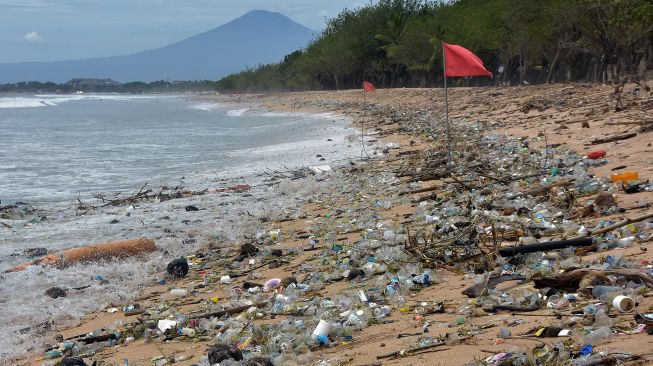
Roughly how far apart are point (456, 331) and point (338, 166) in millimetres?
11401

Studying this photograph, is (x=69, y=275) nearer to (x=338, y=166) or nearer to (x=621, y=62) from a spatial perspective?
(x=338, y=166)

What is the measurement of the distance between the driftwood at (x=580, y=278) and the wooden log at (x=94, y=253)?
17.5ft

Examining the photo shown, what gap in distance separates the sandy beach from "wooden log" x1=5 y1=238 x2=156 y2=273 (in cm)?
63

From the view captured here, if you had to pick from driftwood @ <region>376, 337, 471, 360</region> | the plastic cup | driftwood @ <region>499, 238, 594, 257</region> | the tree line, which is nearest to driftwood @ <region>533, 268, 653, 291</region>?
driftwood @ <region>499, 238, 594, 257</region>

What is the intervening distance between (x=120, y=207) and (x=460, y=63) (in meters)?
6.42

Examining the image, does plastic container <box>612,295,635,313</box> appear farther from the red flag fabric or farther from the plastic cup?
the red flag fabric

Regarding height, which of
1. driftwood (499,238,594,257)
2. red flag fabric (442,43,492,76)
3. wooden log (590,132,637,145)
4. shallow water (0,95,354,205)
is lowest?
shallow water (0,95,354,205)

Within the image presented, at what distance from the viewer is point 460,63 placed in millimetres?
10398

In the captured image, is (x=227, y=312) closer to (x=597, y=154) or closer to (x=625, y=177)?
(x=625, y=177)

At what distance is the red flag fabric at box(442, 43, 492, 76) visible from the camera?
10.2 m

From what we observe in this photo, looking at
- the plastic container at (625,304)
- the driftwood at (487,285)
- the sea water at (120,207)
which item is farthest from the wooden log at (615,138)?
the plastic container at (625,304)

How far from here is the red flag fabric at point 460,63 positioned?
1019 cm

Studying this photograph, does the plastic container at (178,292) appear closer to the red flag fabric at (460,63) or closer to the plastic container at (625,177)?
the plastic container at (625,177)

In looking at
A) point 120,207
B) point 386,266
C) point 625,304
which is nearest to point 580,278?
point 625,304
